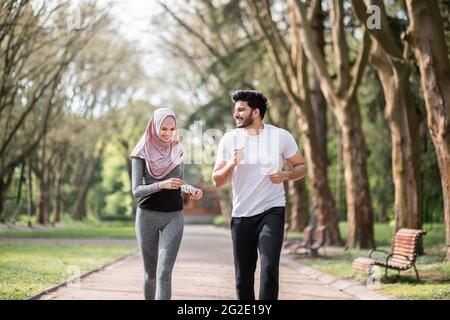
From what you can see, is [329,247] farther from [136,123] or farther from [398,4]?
[136,123]

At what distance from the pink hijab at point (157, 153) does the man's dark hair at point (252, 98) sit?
1.80ft

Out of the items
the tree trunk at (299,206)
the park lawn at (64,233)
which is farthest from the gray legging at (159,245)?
the tree trunk at (299,206)

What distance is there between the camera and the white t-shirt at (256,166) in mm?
6195

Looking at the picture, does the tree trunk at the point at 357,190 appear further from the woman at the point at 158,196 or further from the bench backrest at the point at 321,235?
the woman at the point at 158,196

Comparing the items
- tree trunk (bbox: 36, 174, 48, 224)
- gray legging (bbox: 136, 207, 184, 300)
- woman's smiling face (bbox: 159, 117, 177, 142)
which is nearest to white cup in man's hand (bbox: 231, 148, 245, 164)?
woman's smiling face (bbox: 159, 117, 177, 142)

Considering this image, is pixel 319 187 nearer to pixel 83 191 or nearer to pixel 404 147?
pixel 404 147

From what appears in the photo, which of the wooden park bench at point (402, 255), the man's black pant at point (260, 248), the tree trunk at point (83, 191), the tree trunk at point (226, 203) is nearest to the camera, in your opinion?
the man's black pant at point (260, 248)

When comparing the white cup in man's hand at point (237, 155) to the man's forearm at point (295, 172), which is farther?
the man's forearm at point (295, 172)

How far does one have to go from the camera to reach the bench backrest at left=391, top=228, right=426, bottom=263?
40.0ft

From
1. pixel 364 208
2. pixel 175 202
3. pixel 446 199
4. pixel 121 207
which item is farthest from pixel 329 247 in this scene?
pixel 121 207

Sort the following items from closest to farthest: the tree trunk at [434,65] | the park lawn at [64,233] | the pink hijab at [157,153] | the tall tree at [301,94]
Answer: the pink hijab at [157,153], the tree trunk at [434,65], the tall tree at [301,94], the park lawn at [64,233]

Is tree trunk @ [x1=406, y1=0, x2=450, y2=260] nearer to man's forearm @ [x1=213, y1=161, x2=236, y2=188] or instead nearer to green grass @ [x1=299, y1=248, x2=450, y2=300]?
green grass @ [x1=299, y1=248, x2=450, y2=300]

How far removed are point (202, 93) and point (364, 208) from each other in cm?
2193

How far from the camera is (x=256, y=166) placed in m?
6.23
